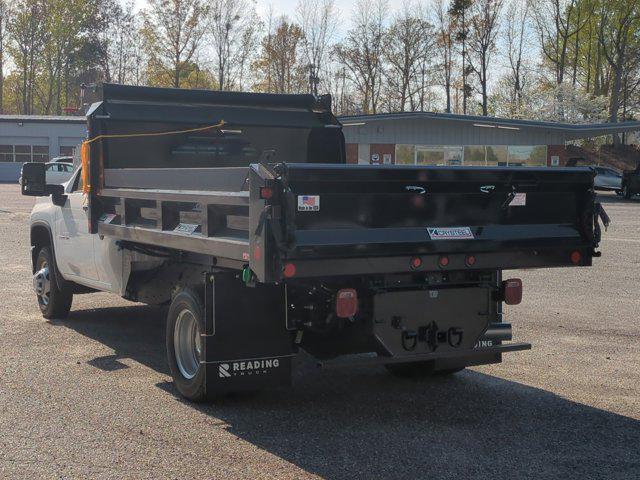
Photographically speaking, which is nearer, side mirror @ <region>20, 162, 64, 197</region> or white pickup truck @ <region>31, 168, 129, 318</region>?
white pickup truck @ <region>31, 168, 129, 318</region>

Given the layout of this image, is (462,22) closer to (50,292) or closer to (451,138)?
(451,138)

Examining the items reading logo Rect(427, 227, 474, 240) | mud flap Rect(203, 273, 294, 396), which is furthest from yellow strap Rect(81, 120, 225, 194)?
reading logo Rect(427, 227, 474, 240)

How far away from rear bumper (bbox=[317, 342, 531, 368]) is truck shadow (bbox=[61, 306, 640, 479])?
31 cm

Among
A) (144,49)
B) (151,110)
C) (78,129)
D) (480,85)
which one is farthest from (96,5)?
(151,110)

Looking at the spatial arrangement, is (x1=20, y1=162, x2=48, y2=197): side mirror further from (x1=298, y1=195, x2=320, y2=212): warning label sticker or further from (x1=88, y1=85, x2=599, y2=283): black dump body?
(x1=298, y1=195, x2=320, y2=212): warning label sticker

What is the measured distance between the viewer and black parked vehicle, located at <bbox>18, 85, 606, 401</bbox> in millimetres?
5402

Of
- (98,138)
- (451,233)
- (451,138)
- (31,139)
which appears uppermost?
(31,139)

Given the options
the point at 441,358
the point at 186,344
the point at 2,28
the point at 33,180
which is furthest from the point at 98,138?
the point at 2,28

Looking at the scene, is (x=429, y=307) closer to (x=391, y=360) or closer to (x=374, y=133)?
(x=391, y=360)

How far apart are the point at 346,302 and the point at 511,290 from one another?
4.91 ft

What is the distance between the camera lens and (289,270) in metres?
5.27

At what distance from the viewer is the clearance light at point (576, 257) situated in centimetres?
644

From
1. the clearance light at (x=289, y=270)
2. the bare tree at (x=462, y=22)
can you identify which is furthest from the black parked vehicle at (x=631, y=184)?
the clearance light at (x=289, y=270)

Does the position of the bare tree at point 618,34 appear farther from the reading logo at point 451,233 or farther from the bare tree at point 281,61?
the reading logo at point 451,233
